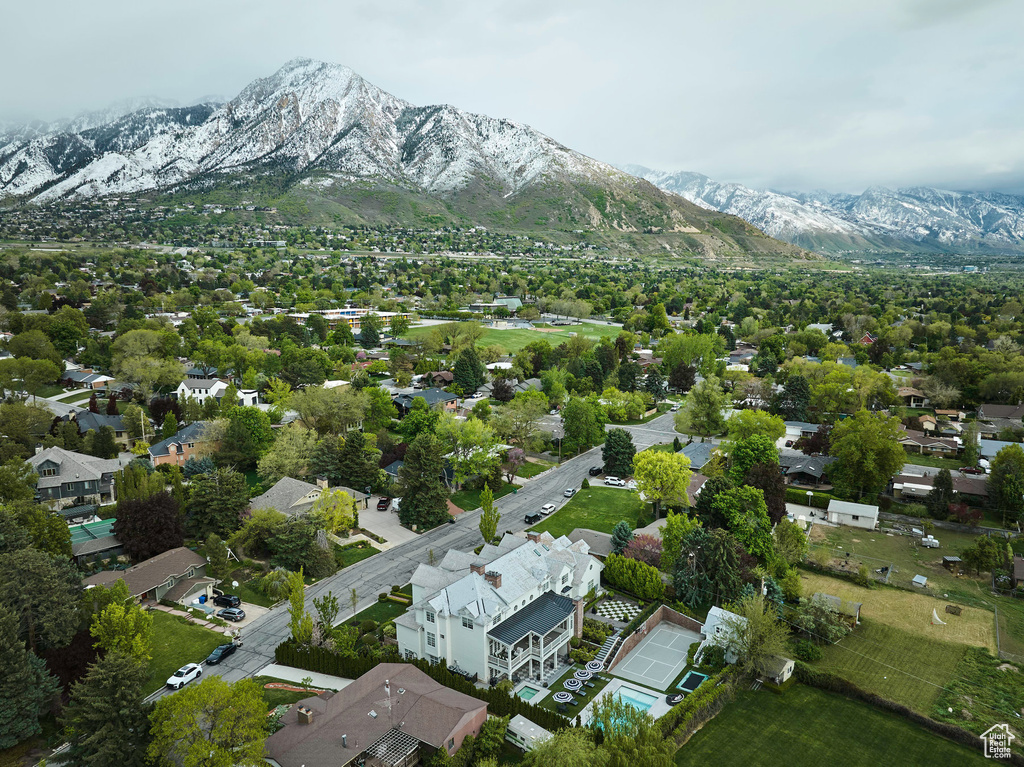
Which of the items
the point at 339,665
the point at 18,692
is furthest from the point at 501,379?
the point at 18,692

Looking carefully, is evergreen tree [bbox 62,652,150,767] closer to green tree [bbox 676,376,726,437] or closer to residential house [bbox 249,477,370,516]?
residential house [bbox 249,477,370,516]

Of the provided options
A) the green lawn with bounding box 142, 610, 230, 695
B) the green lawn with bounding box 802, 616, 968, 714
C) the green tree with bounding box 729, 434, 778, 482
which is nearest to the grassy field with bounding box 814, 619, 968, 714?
the green lawn with bounding box 802, 616, 968, 714

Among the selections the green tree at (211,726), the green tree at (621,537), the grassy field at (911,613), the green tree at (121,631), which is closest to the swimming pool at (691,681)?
the green tree at (621,537)

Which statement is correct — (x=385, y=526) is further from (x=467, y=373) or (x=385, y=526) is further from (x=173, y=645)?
(x=467, y=373)

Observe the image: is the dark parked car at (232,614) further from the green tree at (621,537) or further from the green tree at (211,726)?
the green tree at (621,537)

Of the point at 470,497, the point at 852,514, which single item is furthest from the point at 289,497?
the point at 852,514
